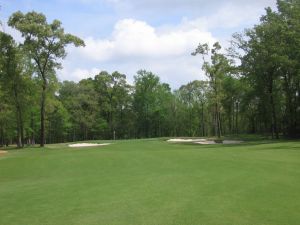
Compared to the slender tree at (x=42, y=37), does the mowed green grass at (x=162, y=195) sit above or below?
below

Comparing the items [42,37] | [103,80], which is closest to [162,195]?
[42,37]

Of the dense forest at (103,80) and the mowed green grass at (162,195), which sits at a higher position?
the dense forest at (103,80)

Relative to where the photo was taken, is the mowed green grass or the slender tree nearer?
the mowed green grass

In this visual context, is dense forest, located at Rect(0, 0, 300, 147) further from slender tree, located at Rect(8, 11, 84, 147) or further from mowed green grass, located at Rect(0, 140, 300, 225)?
mowed green grass, located at Rect(0, 140, 300, 225)

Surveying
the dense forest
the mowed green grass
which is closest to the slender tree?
the dense forest

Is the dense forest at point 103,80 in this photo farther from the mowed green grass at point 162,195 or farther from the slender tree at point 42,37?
the mowed green grass at point 162,195

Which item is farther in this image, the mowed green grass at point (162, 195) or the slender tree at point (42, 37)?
the slender tree at point (42, 37)

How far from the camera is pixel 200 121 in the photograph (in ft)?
371

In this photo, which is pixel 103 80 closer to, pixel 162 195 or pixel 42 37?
pixel 42 37

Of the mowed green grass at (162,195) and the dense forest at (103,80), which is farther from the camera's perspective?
the dense forest at (103,80)

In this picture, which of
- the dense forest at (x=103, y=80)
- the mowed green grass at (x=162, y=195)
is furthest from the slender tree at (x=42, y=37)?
the mowed green grass at (x=162, y=195)

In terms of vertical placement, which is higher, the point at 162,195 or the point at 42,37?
the point at 42,37

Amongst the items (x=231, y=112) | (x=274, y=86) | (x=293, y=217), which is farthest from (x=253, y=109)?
(x=293, y=217)

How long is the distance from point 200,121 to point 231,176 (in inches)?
3859
